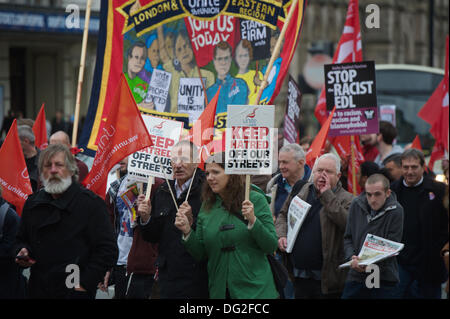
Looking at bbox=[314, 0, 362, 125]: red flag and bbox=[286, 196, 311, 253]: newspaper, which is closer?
bbox=[286, 196, 311, 253]: newspaper

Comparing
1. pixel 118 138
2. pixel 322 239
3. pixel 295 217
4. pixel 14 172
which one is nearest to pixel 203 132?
pixel 118 138

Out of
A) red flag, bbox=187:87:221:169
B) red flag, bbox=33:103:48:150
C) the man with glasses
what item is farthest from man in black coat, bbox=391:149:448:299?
red flag, bbox=33:103:48:150

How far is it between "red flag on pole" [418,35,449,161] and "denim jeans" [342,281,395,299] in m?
4.04

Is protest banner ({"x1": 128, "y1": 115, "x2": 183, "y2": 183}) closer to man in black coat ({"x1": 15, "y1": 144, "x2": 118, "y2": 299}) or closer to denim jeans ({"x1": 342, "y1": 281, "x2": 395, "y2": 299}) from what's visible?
man in black coat ({"x1": 15, "y1": 144, "x2": 118, "y2": 299})

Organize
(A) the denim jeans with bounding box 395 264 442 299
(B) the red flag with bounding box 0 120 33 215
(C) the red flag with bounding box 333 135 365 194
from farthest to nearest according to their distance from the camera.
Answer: (C) the red flag with bounding box 333 135 365 194 < (A) the denim jeans with bounding box 395 264 442 299 < (B) the red flag with bounding box 0 120 33 215

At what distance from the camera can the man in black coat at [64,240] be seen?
20.1 ft

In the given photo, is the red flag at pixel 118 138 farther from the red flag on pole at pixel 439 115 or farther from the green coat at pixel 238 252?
the red flag on pole at pixel 439 115

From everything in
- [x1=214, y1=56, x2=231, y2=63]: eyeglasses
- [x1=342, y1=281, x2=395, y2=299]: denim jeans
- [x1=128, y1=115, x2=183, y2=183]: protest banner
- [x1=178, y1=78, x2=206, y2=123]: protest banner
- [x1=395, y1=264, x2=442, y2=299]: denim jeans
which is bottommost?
[x1=395, y1=264, x2=442, y2=299]: denim jeans

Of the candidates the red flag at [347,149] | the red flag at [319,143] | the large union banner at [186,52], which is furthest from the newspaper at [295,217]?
the red flag at [347,149]

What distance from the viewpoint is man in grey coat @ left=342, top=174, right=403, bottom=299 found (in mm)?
7559

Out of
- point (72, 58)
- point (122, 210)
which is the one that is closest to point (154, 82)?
point (122, 210)

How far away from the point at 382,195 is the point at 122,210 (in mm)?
2170

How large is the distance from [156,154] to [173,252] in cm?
110
